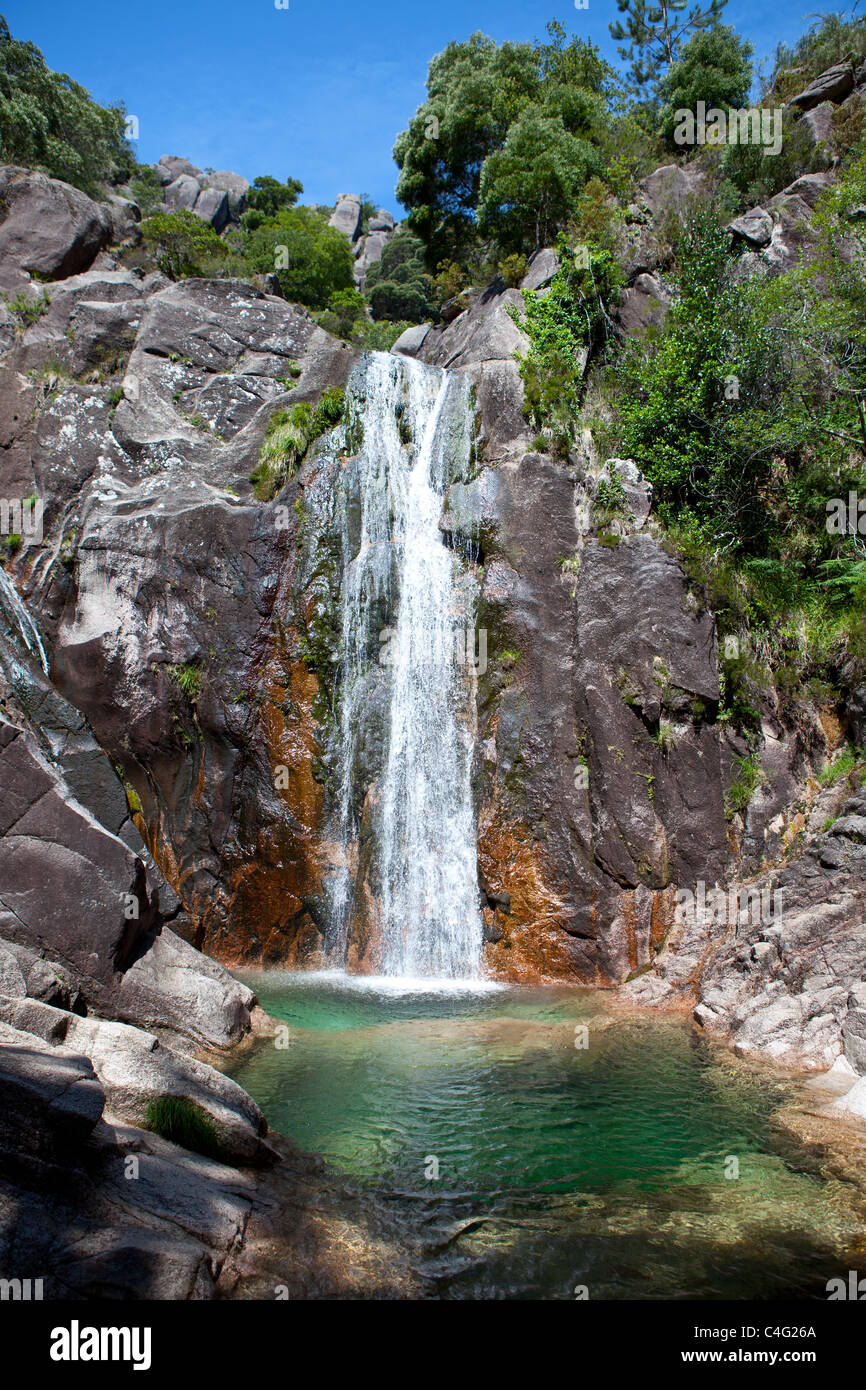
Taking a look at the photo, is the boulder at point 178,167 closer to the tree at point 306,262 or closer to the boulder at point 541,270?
the tree at point 306,262

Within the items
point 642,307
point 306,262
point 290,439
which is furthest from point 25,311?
point 306,262

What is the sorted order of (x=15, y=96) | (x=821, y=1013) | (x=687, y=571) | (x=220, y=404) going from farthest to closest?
(x=15, y=96)
(x=220, y=404)
(x=687, y=571)
(x=821, y=1013)

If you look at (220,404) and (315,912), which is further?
(220,404)

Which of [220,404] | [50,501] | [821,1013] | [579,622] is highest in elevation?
[220,404]

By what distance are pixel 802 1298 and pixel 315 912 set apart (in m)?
9.44

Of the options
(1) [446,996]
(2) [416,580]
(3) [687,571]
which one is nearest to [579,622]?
(3) [687,571]

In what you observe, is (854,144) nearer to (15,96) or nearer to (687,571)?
(687,571)

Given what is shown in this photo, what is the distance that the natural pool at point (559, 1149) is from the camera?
4.95 metres

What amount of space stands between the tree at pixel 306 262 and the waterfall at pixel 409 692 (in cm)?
2597

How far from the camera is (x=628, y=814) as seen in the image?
12430mm

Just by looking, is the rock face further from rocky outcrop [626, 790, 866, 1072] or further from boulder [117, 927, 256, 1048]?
rocky outcrop [626, 790, 866, 1072]

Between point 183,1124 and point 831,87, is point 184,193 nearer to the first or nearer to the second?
point 831,87

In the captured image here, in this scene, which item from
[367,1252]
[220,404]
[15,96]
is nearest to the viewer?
[367,1252]

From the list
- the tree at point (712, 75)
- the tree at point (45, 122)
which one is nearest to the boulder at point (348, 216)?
the tree at point (45, 122)
